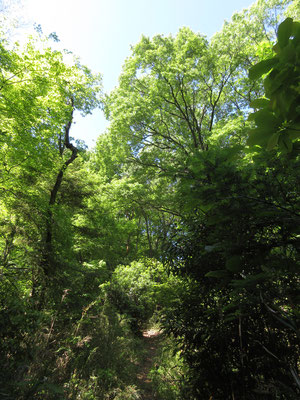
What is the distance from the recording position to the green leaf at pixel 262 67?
0.77m

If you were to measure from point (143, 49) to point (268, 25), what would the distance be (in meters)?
5.81

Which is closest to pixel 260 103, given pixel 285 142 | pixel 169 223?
pixel 285 142

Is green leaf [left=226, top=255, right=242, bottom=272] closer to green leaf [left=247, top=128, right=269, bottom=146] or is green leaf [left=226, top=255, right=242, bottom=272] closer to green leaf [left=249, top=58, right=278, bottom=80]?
green leaf [left=247, top=128, right=269, bottom=146]

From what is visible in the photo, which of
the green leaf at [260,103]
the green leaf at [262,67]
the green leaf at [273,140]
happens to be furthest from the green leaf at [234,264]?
the green leaf at [262,67]

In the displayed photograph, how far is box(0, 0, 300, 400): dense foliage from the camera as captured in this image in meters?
1.18

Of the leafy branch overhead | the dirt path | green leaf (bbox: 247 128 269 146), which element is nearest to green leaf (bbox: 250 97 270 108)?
the leafy branch overhead

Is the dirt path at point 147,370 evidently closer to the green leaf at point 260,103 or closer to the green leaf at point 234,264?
the green leaf at point 234,264

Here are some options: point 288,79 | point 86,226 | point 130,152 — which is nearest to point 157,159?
point 130,152

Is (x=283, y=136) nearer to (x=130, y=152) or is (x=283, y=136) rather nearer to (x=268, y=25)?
(x=130, y=152)

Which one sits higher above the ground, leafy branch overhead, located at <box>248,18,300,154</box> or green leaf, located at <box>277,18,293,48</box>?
green leaf, located at <box>277,18,293,48</box>

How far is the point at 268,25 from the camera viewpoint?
9.20 meters

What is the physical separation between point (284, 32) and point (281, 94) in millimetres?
205

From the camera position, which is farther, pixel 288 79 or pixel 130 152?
pixel 130 152

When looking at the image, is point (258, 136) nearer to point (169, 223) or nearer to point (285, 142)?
point (285, 142)
